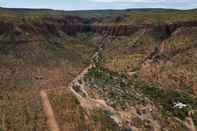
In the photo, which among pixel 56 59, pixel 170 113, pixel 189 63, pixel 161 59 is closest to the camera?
pixel 170 113

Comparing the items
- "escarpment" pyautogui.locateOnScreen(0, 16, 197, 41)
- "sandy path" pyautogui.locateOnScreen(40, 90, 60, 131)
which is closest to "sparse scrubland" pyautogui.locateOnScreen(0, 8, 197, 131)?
"escarpment" pyautogui.locateOnScreen(0, 16, 197, 41)

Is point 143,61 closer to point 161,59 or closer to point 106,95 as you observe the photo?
point 161,59

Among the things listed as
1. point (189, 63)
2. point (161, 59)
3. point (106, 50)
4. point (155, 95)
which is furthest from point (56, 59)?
point (155, 95)

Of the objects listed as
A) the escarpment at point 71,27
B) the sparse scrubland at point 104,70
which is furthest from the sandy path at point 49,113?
the escarpment at point 71,27

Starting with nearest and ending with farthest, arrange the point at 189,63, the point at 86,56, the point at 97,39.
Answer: the point at 189,63
the point at 86,56
the point at 97,39

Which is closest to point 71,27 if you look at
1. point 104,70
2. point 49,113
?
point 104,70

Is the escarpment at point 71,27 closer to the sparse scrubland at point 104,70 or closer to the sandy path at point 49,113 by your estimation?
the sparse scrubland at point 104,70

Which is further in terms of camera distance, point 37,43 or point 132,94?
point 37,43

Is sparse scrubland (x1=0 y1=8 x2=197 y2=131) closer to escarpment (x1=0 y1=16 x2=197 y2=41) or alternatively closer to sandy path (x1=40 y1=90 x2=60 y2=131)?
escarpment (x1=0 y1=16 x2=197 y2=41)
